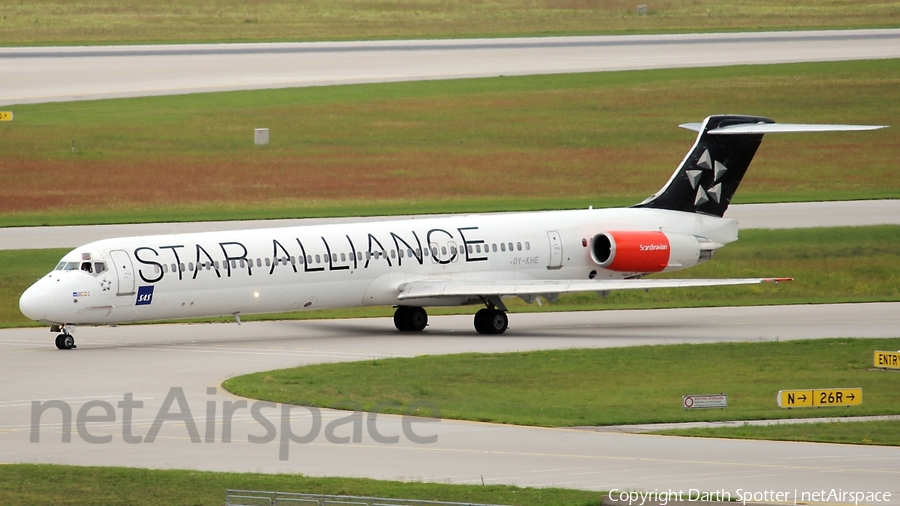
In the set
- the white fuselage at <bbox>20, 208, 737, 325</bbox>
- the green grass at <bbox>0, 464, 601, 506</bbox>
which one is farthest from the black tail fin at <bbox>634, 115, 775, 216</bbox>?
the green grass at <bbox>0, 464, 601, 506</bbox>

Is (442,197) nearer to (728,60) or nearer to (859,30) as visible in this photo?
(728,60)

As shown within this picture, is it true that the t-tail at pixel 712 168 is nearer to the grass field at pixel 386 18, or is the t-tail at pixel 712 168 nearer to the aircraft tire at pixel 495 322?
the aircraft tire at pixel 495 322

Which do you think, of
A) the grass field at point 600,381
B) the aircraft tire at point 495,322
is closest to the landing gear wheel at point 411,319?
the aircraft tire at point 495,322

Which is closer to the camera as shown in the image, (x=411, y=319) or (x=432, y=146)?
(x=411, y=319)

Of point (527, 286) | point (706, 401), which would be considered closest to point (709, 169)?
point (527, 286)

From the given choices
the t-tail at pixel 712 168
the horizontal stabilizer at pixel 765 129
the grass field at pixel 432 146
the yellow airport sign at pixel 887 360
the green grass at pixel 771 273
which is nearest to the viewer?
the yellow airport sign at pixel 887 360

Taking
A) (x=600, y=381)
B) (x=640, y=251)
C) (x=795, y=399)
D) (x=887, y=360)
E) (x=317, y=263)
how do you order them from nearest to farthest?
(x=795, y=399) → (x=600, y=381) → (x=887, y=360) → (x=317, y=263) → (x=640, y=251)

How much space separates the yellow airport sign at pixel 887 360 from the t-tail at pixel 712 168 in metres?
13.1

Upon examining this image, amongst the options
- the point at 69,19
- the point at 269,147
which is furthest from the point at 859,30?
the point at 69,19

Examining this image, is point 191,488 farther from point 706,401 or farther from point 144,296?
point 144,296

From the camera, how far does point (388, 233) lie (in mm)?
43219

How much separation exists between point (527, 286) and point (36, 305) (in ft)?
46.1

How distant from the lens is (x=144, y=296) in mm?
38688

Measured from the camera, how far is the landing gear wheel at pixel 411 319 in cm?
4384
